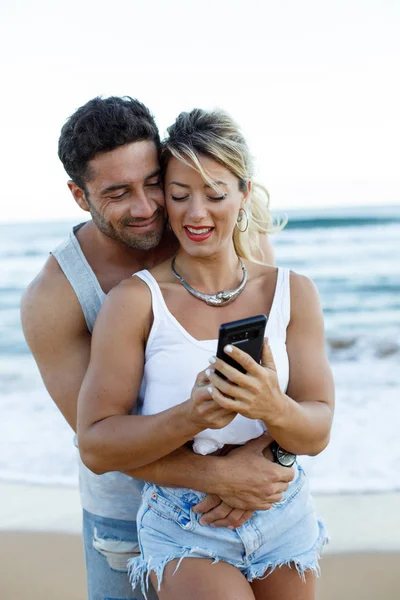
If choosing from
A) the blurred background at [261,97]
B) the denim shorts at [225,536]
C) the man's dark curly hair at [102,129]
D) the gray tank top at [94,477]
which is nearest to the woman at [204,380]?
the denim shorts at [225,536]

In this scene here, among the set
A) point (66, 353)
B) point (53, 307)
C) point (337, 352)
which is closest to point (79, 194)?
point (53, 307)

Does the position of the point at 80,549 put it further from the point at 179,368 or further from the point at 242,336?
the point at 242,336

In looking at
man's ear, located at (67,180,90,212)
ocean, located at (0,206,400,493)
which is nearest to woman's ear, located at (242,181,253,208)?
man's ear, located at (67,180,90,212)

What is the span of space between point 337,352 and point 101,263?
7771mm

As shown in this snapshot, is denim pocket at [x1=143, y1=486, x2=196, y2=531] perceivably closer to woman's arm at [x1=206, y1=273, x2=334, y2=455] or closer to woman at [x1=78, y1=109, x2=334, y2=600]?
woman at [x1=78, y1=109, x2=334, y2=600]

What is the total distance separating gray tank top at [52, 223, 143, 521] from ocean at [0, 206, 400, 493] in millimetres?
1517

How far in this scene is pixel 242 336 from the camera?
5.58 ft

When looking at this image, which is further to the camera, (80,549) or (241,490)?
(80,549)

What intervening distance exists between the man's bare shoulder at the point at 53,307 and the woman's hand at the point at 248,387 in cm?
64

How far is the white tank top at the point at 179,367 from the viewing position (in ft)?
6.46

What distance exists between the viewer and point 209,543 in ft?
6.35

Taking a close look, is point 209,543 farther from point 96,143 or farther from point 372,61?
point 372,61

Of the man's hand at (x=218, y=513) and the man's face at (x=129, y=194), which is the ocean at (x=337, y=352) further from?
the man's face at (x=129, y=194)

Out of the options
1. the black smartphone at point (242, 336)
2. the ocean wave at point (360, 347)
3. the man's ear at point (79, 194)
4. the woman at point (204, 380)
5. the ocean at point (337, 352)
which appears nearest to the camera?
the black smartphone at point (242, 336)
